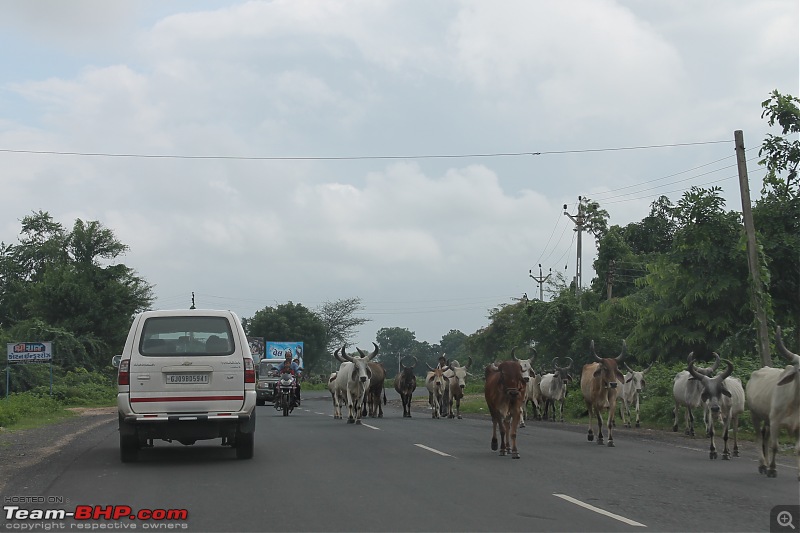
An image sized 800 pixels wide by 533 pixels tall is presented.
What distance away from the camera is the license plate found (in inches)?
517

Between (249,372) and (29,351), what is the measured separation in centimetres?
2913

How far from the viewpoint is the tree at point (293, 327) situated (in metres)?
100

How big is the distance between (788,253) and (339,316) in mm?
85897

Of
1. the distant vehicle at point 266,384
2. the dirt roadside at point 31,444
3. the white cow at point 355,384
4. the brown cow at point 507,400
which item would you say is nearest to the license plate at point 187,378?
the dirt roadside at point 31,444

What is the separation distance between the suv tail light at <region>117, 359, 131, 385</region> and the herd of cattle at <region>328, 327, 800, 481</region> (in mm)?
6274

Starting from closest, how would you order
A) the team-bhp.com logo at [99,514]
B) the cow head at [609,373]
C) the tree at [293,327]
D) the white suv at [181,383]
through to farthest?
1. the team-bhp.com logo at [99,514]
2. the white suv at [181,383]
3. the cow head at [609,373]
4. the tree at [293,327]

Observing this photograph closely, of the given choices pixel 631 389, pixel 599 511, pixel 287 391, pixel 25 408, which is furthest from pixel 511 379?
pixel 25 408

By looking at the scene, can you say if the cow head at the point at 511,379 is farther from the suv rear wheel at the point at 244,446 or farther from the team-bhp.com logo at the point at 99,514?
the team-bhp.com logo at the point at 99,514

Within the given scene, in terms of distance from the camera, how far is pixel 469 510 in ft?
31.3

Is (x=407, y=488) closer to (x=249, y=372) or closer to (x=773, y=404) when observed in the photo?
(x=249, y=372)

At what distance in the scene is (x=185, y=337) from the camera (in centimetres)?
1364

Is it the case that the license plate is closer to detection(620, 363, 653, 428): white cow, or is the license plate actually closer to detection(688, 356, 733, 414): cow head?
detection(688, 356, 733, 414): cow head

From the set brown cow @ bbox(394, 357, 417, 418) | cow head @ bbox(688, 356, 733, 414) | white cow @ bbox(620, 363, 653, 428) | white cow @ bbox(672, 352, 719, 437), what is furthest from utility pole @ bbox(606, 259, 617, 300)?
cow head @ bbox(688, 356, 733, 414)

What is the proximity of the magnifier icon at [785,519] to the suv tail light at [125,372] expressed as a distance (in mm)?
8623
